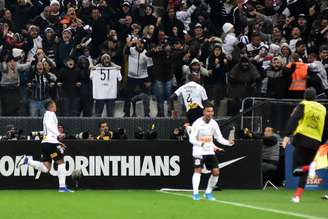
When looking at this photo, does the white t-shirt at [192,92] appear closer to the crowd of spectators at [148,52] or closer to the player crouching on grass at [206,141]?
the crowd of spectators at [148,52]

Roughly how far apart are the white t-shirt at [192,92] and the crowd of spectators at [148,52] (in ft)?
2.86

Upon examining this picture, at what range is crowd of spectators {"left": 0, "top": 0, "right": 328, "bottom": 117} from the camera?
24.9 meters

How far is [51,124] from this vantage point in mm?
22594

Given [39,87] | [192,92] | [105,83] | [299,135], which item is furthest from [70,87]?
[299,135]

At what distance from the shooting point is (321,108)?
62.2 feet

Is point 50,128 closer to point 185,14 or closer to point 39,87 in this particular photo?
point 39,87

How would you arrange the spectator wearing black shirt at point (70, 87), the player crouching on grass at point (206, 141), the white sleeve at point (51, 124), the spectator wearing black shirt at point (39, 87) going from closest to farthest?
the player crouching on grass at point (206, 141), the white sleeve at point (51, 124), the spectator wearing black shirt at point (39, 87), the spectator wearing black shirt at point (70, 87)

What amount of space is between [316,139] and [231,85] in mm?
6320

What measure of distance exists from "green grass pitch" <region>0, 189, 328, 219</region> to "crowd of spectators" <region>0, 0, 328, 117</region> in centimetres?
→ 292

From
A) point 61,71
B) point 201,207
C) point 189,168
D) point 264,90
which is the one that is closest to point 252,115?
point 264,90

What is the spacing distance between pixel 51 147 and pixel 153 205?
5.07m

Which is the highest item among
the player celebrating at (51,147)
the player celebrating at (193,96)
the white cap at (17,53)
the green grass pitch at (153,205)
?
the white cap at (17,53)

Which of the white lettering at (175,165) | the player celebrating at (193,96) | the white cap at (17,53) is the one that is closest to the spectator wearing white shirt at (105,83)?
the player celebrating at (193,96)

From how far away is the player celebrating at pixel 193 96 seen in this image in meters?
24.0
